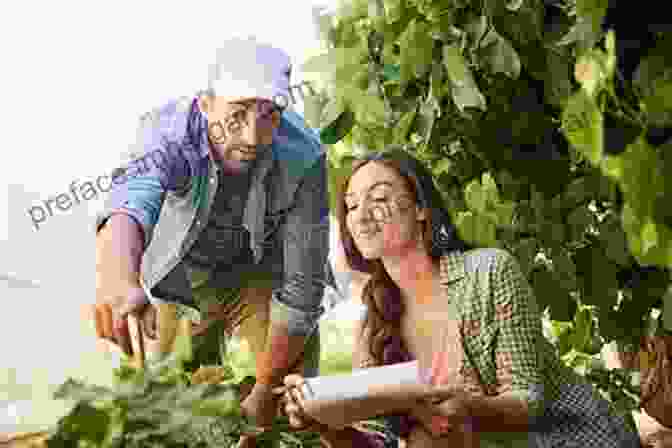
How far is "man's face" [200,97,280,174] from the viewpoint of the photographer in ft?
4.81

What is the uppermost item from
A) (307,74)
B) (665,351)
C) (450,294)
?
(307,74)

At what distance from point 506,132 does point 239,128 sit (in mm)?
381

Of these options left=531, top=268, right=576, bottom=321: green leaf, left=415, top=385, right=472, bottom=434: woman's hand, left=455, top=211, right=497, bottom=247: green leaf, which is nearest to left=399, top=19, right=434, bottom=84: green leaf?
left=455, top=211, right=497, bottom=247: green leaf

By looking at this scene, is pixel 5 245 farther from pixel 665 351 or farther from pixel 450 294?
pixel 665 351

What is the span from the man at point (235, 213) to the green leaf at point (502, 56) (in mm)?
277

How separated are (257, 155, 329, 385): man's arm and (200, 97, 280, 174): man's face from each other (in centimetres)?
9

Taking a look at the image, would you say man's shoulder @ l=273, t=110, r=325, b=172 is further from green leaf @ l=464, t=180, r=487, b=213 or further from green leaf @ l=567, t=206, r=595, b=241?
green leaf @ l=567, t=206, r=595, b=241

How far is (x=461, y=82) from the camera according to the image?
1.39 metres

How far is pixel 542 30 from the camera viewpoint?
142 cm

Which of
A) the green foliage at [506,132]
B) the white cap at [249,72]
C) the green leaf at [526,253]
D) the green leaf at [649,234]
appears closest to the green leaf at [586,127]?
the green leaf at [649,234]

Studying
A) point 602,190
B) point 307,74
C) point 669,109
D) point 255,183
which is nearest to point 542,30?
point 602,190

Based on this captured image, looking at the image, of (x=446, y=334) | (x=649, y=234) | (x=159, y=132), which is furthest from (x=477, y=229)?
(x=649, y=234)

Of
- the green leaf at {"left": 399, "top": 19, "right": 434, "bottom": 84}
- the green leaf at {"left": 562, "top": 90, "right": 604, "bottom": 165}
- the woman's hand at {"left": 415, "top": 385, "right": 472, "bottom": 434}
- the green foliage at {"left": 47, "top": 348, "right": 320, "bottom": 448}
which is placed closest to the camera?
the green leaf at {"left": 562, "top": 90, "right": 604, "bottom": 165}

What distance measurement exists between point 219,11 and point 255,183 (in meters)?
0.25
